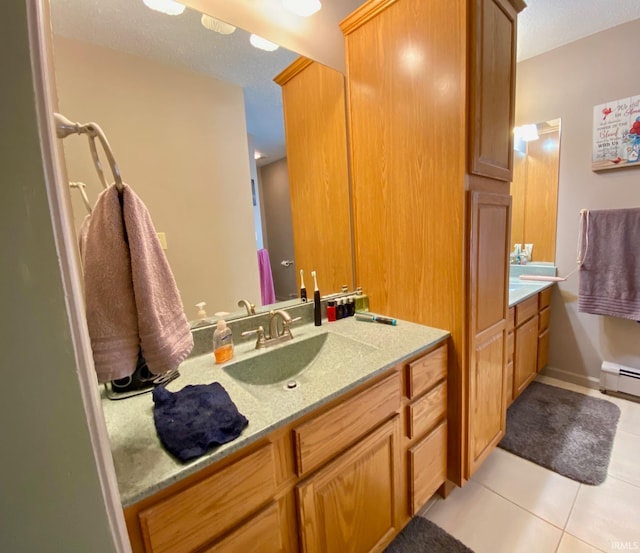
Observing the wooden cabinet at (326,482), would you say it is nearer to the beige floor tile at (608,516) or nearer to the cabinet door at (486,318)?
the cabinet door at (486,318)

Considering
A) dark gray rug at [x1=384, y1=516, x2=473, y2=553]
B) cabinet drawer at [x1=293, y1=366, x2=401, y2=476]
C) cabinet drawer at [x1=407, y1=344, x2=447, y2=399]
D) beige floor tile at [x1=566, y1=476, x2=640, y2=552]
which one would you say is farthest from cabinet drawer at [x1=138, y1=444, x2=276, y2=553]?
beige floor tile at [x1=566, y1=476, x2=640, y2=552]

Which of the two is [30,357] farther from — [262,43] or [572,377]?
[572,377]

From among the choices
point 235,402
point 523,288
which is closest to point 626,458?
point 523,288

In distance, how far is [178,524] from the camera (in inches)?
23.9

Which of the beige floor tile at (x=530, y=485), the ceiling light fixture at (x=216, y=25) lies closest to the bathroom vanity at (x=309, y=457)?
the beige floor tile at (x=530, y=485)

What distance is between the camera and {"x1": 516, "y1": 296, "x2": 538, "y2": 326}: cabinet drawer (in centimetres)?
193

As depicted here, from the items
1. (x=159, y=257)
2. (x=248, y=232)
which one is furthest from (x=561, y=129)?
(x=159, y=257)

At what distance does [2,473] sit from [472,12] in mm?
1630

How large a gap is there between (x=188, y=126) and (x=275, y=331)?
87 centimetres

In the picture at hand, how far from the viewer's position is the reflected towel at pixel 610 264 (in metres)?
1.97

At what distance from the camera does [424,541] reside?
4.02ft

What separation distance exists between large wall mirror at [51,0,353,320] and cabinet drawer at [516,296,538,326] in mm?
1570

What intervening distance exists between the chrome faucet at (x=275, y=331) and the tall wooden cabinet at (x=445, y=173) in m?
0.54

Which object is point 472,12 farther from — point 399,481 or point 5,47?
point 399,481
